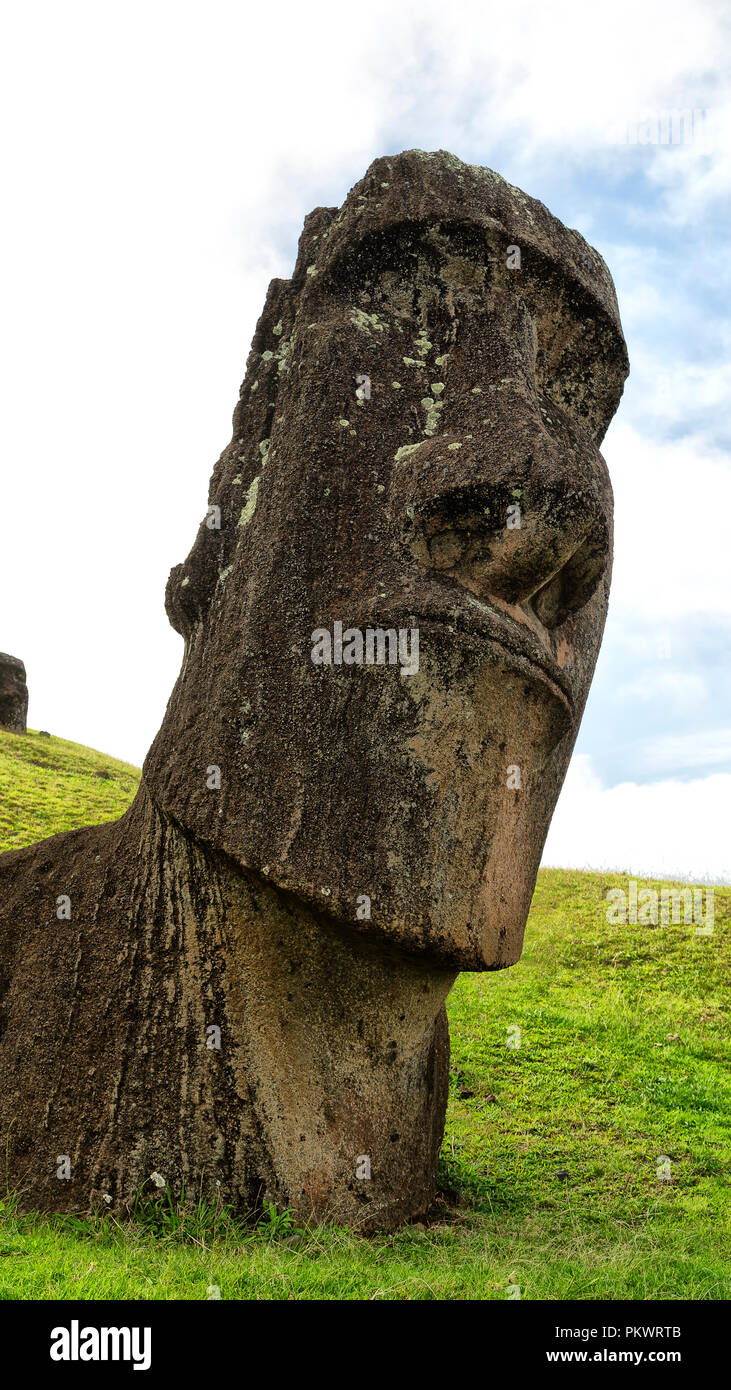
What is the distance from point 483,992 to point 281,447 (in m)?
6.00

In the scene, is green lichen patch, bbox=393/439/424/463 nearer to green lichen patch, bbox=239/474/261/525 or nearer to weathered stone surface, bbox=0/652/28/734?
green lichen patch, bbox=239/474/261/525

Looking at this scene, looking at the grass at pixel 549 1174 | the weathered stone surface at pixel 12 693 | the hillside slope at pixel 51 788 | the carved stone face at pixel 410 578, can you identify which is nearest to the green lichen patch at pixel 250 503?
the carved stone face at pixel 410 578

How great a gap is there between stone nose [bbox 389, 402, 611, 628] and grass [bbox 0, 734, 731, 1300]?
2518mm

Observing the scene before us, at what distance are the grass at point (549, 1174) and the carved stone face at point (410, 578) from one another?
3.75 feet

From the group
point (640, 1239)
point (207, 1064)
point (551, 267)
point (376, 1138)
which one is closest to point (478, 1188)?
point (640, 1239)

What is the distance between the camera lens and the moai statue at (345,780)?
402cm

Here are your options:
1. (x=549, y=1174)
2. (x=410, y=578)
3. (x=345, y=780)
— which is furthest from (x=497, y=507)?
(x=549, y=1174)

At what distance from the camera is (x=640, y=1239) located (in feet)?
15.5

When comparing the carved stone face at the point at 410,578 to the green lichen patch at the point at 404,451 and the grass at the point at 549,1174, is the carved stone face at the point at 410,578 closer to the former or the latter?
the green lichen patch at the point at 404,451

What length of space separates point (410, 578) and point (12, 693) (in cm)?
1915

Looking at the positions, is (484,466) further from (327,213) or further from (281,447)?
(327,213)

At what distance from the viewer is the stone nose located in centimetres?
412

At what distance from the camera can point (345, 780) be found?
157 inches

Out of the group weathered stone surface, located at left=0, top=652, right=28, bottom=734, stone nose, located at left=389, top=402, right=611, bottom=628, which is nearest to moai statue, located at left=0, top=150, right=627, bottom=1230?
stone nose, located at left=389, top=402, right=611, bottom=628
